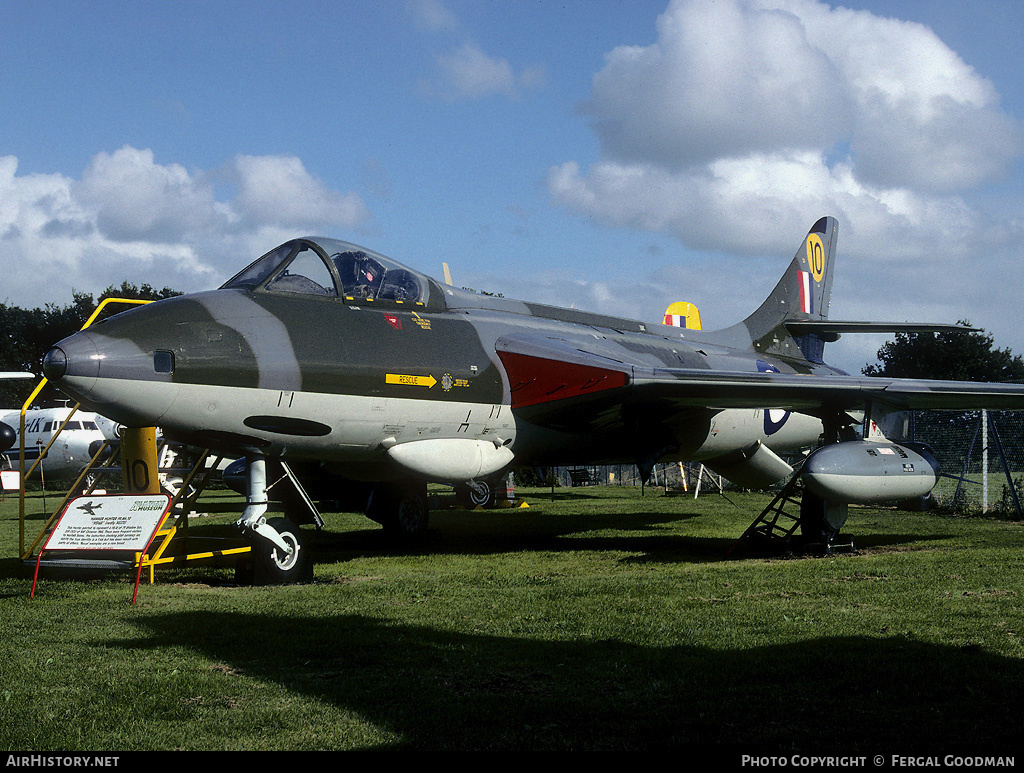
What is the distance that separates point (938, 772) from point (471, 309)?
9069mm

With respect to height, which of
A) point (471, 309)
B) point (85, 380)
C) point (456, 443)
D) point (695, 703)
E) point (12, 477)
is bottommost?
point (12, 477)

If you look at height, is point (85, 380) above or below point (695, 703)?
above

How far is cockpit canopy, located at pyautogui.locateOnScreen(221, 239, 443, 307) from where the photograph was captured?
969cm

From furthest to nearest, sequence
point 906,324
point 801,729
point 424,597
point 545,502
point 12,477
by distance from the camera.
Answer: point 12,477, point 545,502, point 906,324, point 424,597, point 801,729

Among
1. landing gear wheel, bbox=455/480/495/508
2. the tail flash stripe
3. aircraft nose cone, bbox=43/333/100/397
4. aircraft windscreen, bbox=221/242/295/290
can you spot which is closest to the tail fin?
the tail flash stripe

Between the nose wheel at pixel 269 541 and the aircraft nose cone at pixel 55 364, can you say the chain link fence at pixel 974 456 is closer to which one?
the nose wheel at pixel 269 541

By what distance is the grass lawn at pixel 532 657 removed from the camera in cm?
416

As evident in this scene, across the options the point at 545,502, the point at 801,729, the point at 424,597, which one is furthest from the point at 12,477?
the point at 801,729

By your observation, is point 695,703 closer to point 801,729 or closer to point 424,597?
point 801,729

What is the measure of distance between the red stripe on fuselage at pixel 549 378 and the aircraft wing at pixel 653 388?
1cm

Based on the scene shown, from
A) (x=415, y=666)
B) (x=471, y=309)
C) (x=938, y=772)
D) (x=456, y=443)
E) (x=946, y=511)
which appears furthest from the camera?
(x=946, y=511)

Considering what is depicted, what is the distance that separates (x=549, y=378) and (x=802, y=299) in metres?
9.13

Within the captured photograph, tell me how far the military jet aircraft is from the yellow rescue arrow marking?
0.02 meters

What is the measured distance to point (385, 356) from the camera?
981cm
